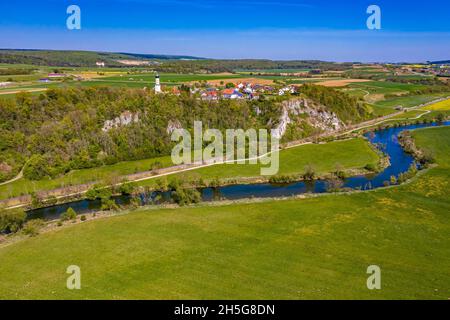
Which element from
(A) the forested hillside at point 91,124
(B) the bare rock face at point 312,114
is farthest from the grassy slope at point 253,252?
(B) the bare rock face at point 312,114

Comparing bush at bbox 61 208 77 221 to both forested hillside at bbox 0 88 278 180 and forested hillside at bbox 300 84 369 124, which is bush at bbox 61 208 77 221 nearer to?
forested hillside at bbox 0 88 278 180

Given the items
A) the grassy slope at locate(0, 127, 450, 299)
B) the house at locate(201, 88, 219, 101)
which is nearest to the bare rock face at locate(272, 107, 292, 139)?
the house at locate(201, 88, 219, 101)

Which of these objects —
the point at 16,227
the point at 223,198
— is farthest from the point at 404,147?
the point at 16,227

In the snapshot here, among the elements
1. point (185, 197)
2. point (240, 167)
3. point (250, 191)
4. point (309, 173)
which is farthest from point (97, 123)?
point (309, 173)

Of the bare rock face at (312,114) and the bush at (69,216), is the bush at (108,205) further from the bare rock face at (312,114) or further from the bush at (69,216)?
the bare rock face at (312,114)

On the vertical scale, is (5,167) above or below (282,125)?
below

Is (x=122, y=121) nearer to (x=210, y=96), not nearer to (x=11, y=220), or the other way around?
(x=210, y=96)
